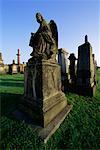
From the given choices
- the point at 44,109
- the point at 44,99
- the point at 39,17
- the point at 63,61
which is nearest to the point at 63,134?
the point at 44,109

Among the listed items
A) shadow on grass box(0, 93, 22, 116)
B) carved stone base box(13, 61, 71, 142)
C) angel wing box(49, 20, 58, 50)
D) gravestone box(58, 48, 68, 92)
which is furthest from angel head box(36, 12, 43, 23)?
gravestone box(58, 48, 68, 92)

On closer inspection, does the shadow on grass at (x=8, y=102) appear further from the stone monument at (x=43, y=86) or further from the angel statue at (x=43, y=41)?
the angel statue at (x=43, y=41)

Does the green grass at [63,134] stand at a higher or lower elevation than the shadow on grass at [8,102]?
lower

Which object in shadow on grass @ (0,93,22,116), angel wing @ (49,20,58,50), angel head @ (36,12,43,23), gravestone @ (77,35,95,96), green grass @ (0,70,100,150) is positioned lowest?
green grass @ (0,70,100,150)

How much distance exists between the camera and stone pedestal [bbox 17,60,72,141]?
4590 mm

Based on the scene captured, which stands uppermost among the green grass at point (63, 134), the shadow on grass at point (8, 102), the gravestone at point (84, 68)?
the gravestone at point (84, 68)

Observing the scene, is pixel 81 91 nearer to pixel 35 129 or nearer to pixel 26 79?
pixel 26 79

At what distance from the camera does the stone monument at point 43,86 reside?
4652 millimetres

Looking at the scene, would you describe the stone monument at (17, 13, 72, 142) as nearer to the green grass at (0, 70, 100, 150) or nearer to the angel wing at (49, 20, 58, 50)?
the angel wing at (49, 20, 58, 50)

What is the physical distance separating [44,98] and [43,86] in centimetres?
38

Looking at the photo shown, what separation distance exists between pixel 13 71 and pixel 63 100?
17539 mm

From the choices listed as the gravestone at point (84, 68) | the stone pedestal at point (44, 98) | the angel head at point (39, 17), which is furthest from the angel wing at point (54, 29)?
the gravestone at point (84, 68)

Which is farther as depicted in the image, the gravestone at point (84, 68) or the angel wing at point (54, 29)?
the gravestone at point (84, 68)

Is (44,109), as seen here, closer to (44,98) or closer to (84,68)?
(44,98)
